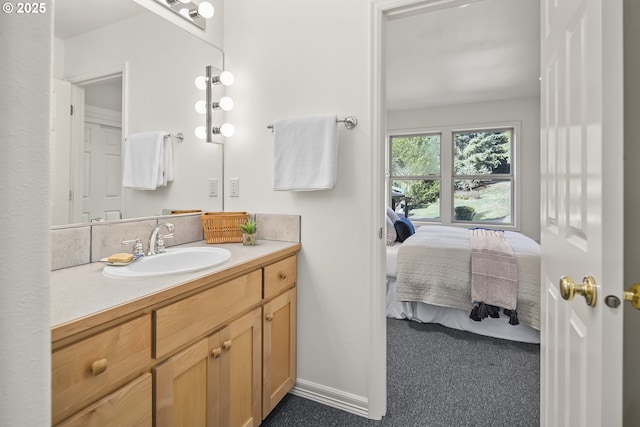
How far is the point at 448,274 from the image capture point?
2.68 metres

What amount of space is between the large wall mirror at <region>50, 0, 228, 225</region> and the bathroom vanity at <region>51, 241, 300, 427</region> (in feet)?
1.22

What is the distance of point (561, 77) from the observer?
96 centimetres

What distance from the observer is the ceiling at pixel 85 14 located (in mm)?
1262

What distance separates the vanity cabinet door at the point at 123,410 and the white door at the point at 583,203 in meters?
1.10

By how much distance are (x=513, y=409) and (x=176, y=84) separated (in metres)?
2.53

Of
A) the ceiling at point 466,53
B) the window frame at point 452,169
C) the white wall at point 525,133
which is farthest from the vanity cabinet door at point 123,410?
the white wall at point 525,133

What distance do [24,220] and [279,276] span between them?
1.28m

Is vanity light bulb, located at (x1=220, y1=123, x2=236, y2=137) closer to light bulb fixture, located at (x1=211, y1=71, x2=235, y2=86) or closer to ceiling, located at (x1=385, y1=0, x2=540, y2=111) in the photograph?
light bulb fixture, located at (x1=211, y1=71, x2=235, y2=86)

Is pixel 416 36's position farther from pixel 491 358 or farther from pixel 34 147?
pixel 34 147

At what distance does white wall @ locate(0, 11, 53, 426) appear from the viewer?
0.35 meters

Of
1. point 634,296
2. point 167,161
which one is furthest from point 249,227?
point 634,296

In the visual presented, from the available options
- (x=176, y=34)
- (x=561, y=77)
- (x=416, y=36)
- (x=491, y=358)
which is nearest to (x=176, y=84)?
(x=176, y=34)

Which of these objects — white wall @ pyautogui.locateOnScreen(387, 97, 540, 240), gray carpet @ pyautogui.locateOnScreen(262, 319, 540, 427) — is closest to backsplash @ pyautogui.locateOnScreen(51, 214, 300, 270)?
gray carpet @ pyautogui.locateOnScreen(262, 319, 540, 427)

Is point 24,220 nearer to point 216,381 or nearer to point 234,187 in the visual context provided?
point 216,381
